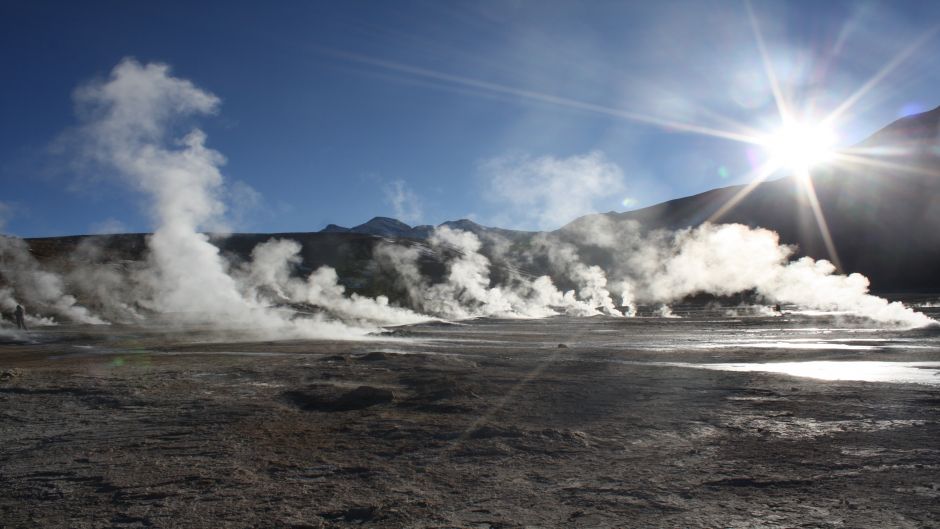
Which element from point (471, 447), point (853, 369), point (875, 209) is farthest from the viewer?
point (875, 209)

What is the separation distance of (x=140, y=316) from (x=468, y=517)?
61.2 meters

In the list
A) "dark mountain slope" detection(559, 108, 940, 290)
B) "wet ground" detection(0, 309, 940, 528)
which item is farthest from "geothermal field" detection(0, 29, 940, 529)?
"dark mountain slope" detection(559, 108, 940, 290)

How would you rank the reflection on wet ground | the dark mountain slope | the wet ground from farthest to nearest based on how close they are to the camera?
the dark mountain slope, the reflection on wet ground, the wet ground

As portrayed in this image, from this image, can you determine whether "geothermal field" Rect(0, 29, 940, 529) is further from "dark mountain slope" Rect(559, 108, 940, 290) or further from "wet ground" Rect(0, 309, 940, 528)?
"dark mountain slope" Rect(559, 108, 940, 290)

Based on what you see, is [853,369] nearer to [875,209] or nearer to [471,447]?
[471,447]

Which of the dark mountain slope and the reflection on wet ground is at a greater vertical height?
the dark mountain slope

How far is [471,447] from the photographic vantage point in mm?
8875

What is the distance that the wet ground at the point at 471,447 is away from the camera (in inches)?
244

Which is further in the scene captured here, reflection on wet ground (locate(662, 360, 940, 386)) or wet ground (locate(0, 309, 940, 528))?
reflection on wet ground (locate(662, 360, 940, 386))

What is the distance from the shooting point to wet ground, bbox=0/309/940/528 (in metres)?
6.19

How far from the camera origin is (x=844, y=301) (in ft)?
186

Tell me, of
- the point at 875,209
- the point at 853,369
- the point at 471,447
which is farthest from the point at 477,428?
the point at 875,209

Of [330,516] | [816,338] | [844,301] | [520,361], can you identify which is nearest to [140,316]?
[520,361]

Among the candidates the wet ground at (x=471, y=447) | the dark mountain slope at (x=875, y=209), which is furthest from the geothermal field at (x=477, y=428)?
the dark mountain slope at (x=875, y=209)
